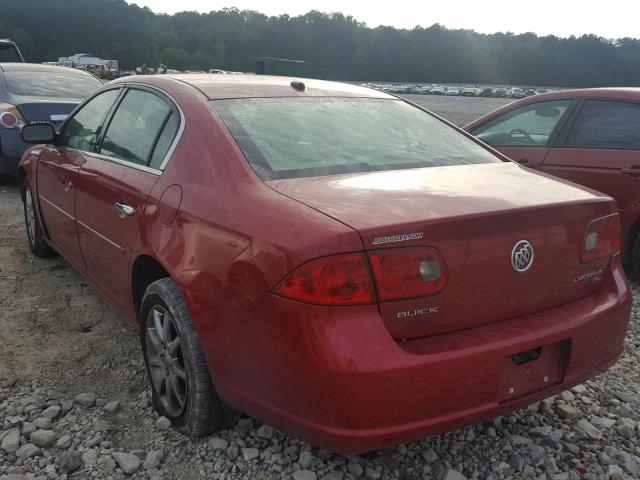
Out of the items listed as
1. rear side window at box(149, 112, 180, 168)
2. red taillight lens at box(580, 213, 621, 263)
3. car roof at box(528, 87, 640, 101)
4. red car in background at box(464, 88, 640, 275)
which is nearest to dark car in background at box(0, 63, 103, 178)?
rear side window at box(149, 112, 180, 168)

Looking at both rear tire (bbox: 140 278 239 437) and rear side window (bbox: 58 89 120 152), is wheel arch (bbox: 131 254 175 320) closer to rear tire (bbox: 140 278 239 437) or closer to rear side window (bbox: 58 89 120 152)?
rear tire (bbox: 140 278 239 437)

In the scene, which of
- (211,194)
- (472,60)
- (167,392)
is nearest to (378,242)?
(211,194)

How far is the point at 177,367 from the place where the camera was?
2602 mm

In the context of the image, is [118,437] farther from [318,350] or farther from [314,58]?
[314,58]

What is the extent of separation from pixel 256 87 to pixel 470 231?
1487mm

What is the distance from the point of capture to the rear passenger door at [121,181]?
2834 mm

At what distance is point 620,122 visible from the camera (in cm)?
474

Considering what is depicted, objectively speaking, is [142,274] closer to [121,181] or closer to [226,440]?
[121,181]

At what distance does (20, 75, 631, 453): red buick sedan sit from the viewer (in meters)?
1.92

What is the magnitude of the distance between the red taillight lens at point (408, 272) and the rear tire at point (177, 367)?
90 centimetres

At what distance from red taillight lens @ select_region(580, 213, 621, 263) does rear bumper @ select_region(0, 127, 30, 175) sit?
6.68 metres

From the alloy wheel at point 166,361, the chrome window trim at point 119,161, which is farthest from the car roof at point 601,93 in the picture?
the alloy wheel at point 166,361

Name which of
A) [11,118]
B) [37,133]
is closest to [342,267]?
[37,133]

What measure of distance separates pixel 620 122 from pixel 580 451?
10.0ft
